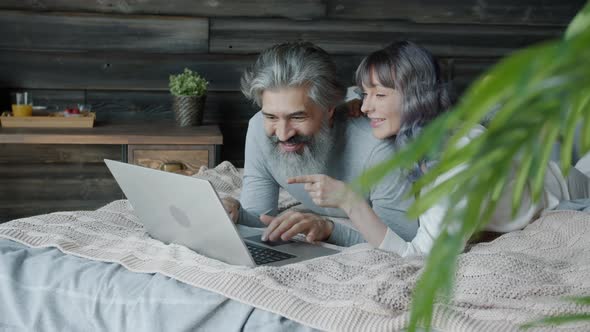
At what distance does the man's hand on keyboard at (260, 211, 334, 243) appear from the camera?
1.91 m

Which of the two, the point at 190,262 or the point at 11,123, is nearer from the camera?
the point at 190,262

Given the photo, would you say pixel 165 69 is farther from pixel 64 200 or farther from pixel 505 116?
pixel 505 116

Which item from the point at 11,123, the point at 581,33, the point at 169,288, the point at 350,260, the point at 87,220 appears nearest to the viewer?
the point at 581,33

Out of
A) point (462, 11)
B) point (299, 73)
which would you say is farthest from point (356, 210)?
point (462, 11)

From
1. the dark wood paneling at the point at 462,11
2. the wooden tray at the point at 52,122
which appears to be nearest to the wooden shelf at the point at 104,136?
the wooden tray at the point at 52,122

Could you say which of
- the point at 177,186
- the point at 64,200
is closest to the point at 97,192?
the point at 64,200

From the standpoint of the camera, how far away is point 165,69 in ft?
12.6

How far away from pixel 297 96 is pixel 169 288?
935 millimetres

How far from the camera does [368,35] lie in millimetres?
3914

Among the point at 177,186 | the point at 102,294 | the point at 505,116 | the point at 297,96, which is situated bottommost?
the point at 102,294

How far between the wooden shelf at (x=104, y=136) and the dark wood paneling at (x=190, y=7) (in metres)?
0.60

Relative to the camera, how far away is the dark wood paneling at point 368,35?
3.85 meters

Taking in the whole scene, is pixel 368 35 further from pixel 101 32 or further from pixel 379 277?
pixel 379 277

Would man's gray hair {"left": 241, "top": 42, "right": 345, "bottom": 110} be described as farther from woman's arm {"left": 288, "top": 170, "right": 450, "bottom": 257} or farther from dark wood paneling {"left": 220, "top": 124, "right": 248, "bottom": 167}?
dark wood paneling {"left": 220, "top": 124, "right": 248, "bottom": 167}
